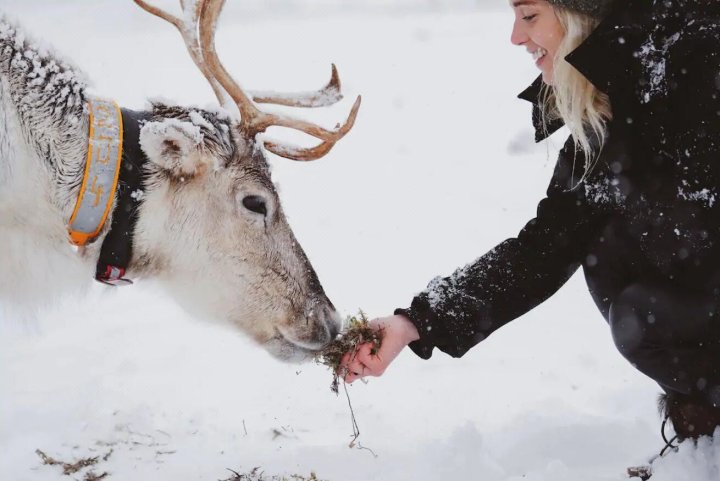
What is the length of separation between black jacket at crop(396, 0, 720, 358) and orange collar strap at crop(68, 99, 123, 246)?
1373 millimetres

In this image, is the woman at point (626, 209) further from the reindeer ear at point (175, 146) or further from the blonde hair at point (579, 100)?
the reindeer ear at point (175, 146)

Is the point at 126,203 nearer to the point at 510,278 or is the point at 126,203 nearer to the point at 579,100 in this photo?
the point at 510,278

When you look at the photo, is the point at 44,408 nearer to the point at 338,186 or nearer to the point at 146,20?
the point at 338,186

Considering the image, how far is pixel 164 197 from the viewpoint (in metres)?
2.97

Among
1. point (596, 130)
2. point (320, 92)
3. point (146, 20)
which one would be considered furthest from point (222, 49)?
point (596, 130)

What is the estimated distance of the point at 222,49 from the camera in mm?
12328

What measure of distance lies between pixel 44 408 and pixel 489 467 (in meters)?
2.41

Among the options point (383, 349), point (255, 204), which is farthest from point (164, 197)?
point (383, 349)

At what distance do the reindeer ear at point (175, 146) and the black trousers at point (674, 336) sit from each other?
187 cm

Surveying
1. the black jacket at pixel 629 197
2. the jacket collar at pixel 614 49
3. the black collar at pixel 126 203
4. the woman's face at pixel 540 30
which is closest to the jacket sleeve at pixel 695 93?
the black jacket at pixel 629 197

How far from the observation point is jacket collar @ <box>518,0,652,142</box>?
235cm

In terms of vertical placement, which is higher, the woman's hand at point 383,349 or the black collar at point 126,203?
the black collar at point 126,203

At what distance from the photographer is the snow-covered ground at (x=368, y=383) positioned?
10.3 feet

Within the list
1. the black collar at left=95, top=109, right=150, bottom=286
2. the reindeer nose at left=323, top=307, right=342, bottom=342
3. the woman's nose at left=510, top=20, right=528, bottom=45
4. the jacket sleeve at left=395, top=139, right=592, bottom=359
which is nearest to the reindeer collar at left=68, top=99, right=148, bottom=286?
the black collar at left=95, top=109, right=150, bottom=286
